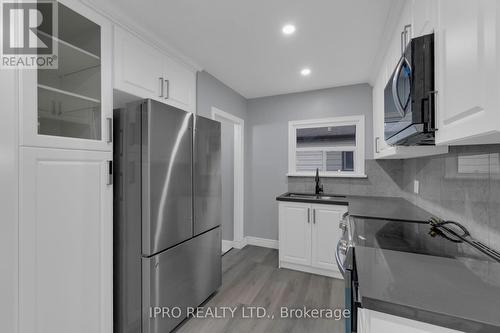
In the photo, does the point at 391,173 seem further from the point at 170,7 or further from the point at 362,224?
the point at 170,7

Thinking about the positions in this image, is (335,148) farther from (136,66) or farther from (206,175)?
(136,66)

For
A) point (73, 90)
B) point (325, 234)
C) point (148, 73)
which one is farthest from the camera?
point (325, 234)

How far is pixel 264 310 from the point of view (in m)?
2.05

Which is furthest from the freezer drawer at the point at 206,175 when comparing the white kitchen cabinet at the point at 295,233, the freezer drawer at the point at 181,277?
the white kitchen cabinet at the point at 295,233

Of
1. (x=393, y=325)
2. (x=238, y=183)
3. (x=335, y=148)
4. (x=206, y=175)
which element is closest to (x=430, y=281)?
(x=393, y=325)

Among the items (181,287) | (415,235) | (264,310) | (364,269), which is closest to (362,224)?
(415,235)

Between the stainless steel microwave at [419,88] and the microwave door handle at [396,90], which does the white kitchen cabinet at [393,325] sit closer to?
the stainless steel microwave at [419,88]

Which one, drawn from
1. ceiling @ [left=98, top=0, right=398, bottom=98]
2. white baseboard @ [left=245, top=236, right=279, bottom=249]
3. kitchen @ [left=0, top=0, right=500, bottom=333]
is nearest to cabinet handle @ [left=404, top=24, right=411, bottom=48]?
kitchen @ [left=0, top=0, right=500, bottom=333]

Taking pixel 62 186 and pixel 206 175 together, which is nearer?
pixel 62 186

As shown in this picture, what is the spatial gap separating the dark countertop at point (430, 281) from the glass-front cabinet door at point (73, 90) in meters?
1.75

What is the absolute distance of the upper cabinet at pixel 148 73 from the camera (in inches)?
65.5

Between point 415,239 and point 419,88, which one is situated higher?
point 419,88

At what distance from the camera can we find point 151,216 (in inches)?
60.4

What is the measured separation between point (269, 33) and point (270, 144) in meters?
1.94
